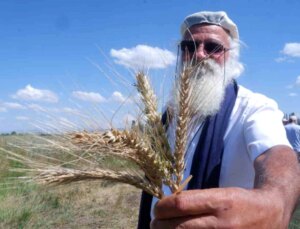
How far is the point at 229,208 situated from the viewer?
45.6 inches

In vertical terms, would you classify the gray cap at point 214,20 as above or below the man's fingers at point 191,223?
above

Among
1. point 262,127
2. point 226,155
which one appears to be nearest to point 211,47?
point 226,155

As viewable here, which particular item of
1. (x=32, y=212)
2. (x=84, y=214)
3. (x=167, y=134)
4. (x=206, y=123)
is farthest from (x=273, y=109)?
(x=84, y=214)

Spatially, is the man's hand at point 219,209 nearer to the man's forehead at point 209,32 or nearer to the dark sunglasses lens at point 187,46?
the dark sunglasses lens at point 187,46

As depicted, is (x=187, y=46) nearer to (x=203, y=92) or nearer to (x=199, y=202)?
(x=203, y=92)

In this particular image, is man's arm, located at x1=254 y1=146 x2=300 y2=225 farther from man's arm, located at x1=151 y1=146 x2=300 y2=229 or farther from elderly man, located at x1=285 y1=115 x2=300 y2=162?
elderly man, located at x1=285 y1=115 x2=300 y2=162

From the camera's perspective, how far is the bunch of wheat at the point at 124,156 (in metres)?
1.35

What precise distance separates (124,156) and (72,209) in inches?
336

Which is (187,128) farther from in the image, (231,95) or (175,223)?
(231,95)

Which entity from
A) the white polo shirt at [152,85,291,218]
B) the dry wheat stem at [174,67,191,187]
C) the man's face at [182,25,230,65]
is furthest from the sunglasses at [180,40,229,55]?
the dry wheat stem at [174,67,191,187]

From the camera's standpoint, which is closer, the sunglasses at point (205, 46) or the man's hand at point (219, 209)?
the man's hand at point (219, 209)

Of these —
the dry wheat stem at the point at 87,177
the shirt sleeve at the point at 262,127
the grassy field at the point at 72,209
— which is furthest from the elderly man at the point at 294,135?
the dry wheat stem at the point at 87,177

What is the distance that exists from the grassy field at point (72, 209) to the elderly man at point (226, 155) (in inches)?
187

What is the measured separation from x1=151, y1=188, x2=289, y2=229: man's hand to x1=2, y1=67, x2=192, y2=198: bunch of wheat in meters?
0.10
